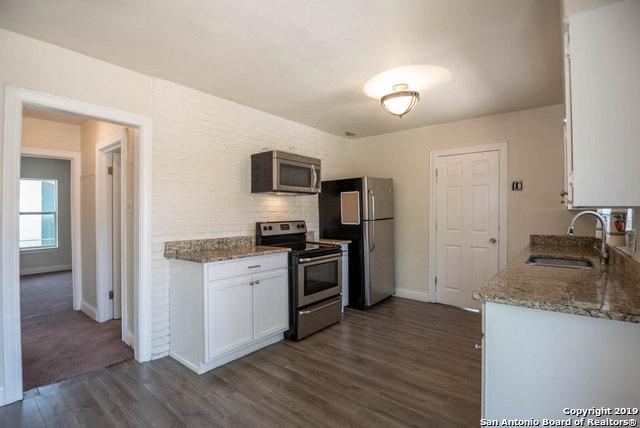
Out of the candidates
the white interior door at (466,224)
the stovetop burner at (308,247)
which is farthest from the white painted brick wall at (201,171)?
the white interior door at (466,224)

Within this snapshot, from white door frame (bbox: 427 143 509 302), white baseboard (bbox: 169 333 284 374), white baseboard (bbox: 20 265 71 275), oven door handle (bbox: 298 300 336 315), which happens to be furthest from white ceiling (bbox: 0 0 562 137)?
white baseboard (bbox: 20 265 71 275)

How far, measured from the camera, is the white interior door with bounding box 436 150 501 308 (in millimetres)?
3902

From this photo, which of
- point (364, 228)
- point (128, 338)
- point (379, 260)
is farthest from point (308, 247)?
point (128, 338)

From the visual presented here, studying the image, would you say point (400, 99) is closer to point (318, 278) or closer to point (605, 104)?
point (605, 104)

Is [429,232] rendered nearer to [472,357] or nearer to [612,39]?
[472,357]

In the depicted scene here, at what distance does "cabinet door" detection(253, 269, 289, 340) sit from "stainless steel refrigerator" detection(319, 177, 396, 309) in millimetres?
1251

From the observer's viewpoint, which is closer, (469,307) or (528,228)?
(528,228)

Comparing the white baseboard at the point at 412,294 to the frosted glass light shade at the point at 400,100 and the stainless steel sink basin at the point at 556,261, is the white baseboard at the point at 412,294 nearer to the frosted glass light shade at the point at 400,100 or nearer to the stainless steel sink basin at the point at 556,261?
the stainless steel sink basin at the point at 556,261

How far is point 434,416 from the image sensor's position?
6.46 feet

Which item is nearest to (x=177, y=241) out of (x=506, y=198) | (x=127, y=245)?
(x=127, y=245)

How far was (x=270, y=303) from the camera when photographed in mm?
2963

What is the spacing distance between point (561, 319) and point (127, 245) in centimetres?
327

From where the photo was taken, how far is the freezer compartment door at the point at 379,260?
404 centimetres

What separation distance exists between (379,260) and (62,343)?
348 cm
